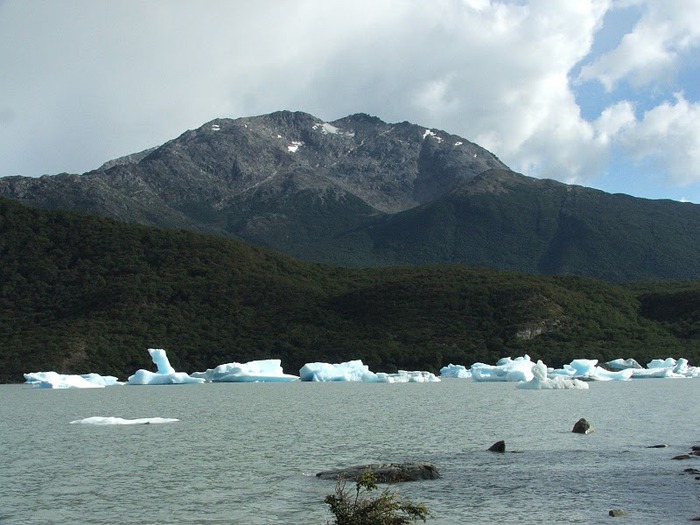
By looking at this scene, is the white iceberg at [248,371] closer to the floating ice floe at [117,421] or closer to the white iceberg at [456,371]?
the white iceberg at [456,371]

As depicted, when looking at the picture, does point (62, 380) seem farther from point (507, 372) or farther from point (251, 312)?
point (507, 372)

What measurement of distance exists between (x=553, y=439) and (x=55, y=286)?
243 ft

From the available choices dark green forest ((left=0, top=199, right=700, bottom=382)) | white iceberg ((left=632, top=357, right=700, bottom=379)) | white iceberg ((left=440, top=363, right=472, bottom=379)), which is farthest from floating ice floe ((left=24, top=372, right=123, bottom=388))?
white iceberg ((left=632, top=357, right=700, bottom=379))

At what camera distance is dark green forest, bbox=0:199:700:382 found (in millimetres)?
83250

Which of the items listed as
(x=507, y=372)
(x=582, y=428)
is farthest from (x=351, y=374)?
(x=582, y=428)

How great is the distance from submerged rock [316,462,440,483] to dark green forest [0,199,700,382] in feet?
196

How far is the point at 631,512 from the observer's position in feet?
51.9

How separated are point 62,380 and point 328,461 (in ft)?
150

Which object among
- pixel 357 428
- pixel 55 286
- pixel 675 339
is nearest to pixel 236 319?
pixel 55 286

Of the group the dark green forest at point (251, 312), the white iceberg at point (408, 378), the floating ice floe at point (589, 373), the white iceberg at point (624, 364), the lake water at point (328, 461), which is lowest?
the lake water at point (328, 461)

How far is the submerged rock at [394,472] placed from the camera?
18.8 m

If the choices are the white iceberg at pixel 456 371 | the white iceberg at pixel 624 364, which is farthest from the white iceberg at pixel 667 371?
the white iceberg at pixel 456 371

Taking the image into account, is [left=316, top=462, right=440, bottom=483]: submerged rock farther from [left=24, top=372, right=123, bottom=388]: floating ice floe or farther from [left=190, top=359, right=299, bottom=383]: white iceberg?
[left=190, top=359, right=299, bottom=383]: white iceberg

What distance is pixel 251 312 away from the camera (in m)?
93.7
